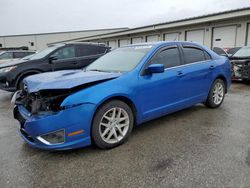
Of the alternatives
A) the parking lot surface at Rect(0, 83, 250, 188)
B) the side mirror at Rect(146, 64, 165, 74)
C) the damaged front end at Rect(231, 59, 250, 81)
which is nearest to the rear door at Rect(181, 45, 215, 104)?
the parking lot surface at Rect(0, 83, 250, 188)

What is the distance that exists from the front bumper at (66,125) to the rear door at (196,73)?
6.87 feet

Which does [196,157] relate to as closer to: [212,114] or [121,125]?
[121,125]

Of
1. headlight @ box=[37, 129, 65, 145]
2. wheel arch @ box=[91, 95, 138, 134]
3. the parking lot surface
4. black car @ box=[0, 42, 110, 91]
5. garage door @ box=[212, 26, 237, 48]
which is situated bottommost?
the parking lot surface

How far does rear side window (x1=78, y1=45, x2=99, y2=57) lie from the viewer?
8.01m

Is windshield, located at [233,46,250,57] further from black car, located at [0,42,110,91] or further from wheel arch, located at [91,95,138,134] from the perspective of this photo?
wheel arch, located at [91,95,138,134]

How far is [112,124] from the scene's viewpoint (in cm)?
331

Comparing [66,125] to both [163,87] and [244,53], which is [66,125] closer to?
[163,87]

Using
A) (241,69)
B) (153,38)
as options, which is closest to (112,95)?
(241,69)

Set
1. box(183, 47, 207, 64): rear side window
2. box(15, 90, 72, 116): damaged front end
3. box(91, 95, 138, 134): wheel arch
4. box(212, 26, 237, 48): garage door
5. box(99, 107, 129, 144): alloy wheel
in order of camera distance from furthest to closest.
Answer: box(212, 26, 237, 48): garage door < box(183, 47, 207, 64): rear side window < box(99, 107, 129, 144): alloy wheel < box(91, 95, 138, 134): wheel arch < box(15, 90, 72, 116): damaged front end

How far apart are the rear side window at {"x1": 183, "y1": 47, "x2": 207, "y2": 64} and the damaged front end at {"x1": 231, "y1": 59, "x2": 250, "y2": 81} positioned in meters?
4.41

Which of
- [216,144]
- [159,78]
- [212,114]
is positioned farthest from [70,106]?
[212,114]

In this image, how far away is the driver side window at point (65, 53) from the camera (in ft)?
24.7

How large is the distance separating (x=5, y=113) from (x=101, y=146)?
331cm

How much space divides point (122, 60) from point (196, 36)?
14.9 metres
